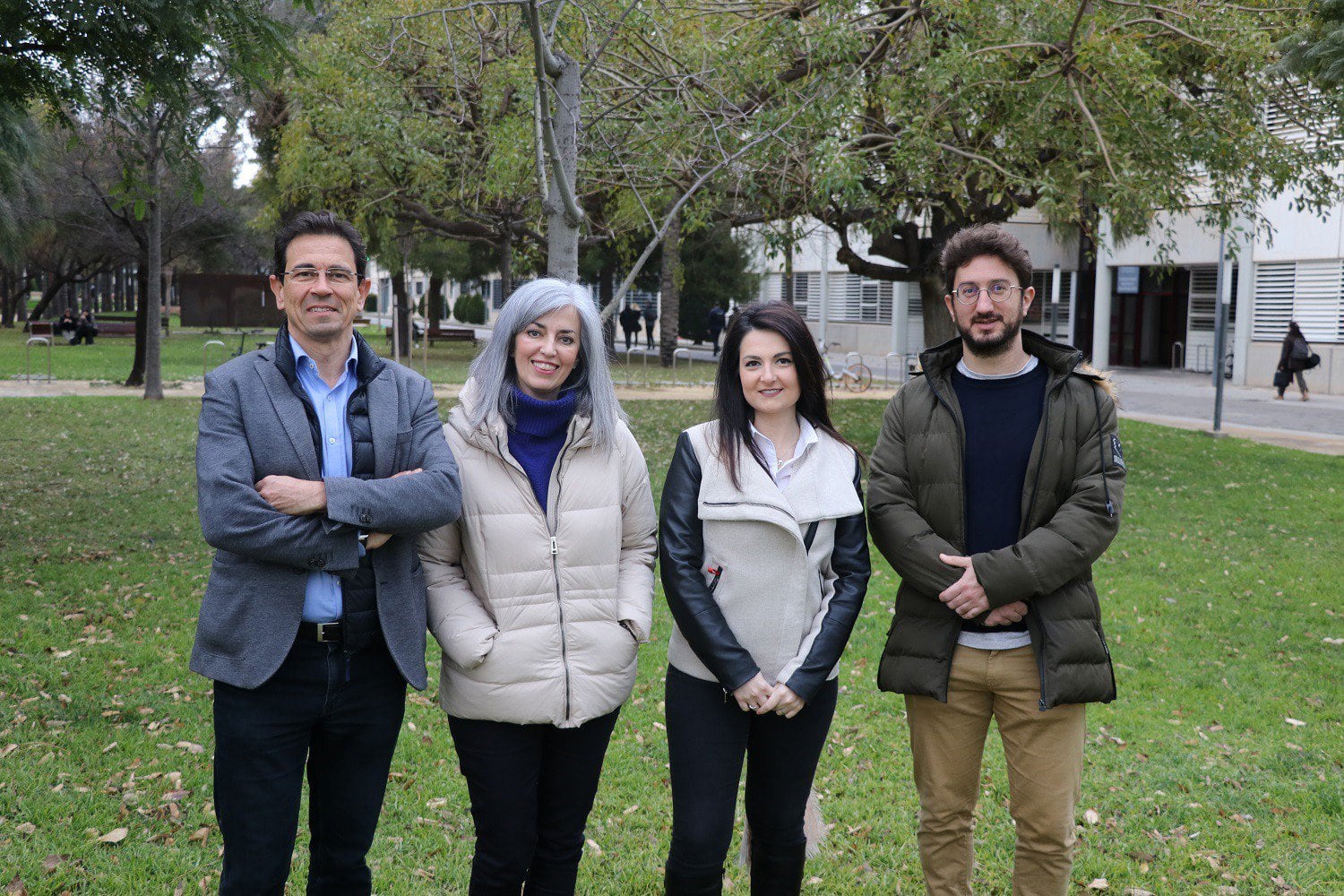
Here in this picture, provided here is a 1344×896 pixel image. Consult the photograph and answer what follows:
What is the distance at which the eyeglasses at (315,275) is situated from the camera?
114 inches

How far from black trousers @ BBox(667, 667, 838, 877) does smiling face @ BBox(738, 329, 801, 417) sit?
79cm

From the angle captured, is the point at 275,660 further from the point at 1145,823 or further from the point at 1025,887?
the point at 1145,823

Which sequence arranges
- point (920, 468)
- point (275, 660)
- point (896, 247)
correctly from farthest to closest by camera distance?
point (896, 247), point (920, 468), point (275, 660)

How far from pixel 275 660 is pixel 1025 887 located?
217cm

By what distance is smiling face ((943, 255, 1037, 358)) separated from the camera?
10.5 feet

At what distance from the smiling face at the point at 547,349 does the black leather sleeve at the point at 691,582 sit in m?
0.40

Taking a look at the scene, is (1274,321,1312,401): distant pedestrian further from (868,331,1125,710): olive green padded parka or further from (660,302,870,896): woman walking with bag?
(660,302,870,896): woman walking with bag

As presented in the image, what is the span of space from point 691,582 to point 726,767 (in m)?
0.51

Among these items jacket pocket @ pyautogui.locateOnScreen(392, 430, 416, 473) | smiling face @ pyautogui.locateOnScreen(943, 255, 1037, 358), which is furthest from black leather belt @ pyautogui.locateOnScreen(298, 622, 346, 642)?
smiling face @ pyautogui.locateOnScreen(943, 255, 1037, 358)

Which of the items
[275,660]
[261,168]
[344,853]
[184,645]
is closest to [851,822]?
[344,853]

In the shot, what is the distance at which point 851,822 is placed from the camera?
4598 millimetres

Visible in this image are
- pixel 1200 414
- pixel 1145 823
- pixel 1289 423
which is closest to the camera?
pixel 1145 823

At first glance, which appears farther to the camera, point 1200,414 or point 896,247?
point 1200,414

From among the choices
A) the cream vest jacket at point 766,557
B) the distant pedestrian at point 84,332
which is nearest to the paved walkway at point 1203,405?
the cream vest jacket at point 766,557
